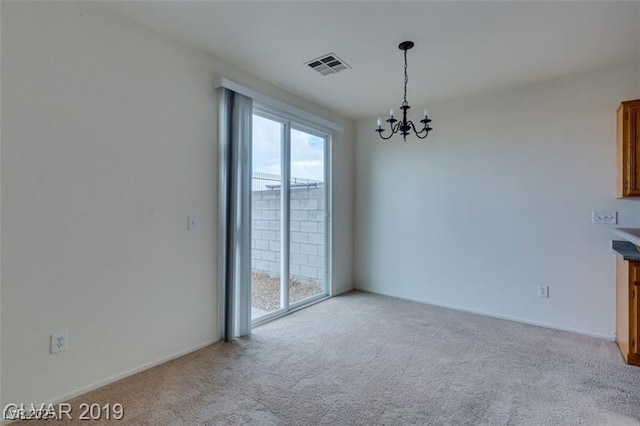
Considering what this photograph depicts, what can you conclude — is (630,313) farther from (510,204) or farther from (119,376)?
(119,376)

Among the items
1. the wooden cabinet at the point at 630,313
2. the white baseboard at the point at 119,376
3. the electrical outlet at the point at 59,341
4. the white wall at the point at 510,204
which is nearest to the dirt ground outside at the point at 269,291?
the white baseboard at the point at 119,376

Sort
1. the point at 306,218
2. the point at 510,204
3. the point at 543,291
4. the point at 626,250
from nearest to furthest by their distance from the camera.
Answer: the point at 626,250
the point at 543,291
the point at 510,204
the point at 306,218

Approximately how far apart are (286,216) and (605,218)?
10.5 feet

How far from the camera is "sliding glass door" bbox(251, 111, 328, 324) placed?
11.3 ft

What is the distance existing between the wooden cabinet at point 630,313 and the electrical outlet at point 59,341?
4100mm

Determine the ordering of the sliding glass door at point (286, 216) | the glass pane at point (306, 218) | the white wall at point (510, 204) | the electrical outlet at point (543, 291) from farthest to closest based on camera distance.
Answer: the glass pane at point (306, 218), the sliding glass door at point (286, 216), the electrical outlet at point (543, 291), the white wall at point (510, 204)

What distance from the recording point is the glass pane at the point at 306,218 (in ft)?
12.8

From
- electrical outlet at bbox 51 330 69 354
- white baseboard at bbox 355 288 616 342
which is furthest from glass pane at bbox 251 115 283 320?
white baseboard at bbox 355 288 616 342

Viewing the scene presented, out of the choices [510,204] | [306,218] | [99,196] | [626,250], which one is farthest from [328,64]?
[626,250]

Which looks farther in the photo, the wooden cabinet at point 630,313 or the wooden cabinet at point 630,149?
the wooden cabinet at point 630,149

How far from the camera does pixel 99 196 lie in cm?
217

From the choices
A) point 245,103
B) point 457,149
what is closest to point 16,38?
point 245,103

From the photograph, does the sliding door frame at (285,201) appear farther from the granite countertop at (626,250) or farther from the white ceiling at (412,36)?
the granite countertop at (626,250)

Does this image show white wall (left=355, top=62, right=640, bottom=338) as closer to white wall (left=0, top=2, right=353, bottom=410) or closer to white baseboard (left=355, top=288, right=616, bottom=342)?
white baseboard (left=355, top=288, right=616, bottom=342)
